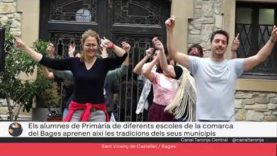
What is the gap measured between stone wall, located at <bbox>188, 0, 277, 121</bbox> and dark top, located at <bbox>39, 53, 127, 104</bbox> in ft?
15.2

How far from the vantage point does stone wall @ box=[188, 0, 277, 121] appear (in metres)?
10.0

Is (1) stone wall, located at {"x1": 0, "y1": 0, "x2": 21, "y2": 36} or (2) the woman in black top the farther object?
(1) stone wall, located at {"x1": 0, "y1": 0, "x2": 21, "y2": 36}

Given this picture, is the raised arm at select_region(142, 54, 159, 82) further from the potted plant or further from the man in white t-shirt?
the potted plant

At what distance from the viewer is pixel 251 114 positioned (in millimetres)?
10055

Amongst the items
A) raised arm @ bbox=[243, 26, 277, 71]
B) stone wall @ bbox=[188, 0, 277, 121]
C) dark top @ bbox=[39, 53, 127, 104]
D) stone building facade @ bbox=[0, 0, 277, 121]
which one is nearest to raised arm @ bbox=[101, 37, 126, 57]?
dark top @ bbox=[39, 53, 127, 104]

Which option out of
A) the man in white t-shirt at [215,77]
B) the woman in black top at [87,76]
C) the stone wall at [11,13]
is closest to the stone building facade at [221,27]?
the stone wall at [11,13]

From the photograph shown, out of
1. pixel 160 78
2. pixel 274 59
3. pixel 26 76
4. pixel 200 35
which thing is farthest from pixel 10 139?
pixel 274 59

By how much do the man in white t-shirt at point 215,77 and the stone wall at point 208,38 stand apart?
4.70m

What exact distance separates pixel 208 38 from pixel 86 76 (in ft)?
16.0

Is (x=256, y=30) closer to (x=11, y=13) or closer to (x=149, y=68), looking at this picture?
(x=11, y=13)

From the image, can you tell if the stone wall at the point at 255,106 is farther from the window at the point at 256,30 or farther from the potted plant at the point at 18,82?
the potted plant at the point at 18,82

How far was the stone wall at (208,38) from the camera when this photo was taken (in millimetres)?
10039
